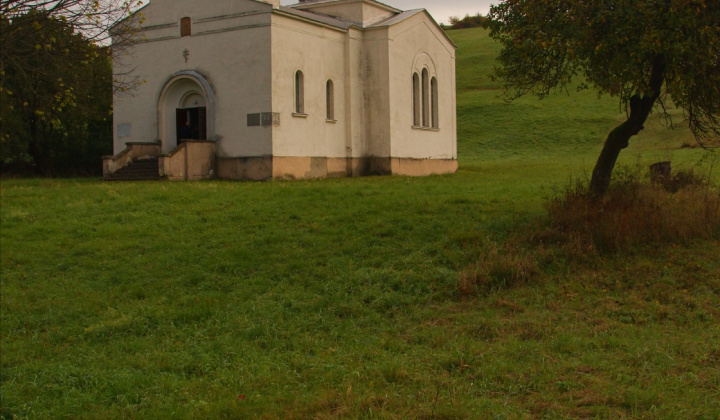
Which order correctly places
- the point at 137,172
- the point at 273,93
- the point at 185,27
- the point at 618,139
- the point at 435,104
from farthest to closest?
the point at 435,104 → the point at 185,27 → the point at 137,172 → the point at 273,93 → the point at 618,139

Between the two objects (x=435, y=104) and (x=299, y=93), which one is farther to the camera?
(x=435, y=104)

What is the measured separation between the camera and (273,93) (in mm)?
26172

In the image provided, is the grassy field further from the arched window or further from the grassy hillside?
the grassy hillside

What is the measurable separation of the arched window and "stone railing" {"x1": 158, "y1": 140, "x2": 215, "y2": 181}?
3662 mm

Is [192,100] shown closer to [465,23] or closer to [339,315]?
[339,315]

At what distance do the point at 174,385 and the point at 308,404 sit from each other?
5.64ft

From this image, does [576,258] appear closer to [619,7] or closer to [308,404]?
[619,7]

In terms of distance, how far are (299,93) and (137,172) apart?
7047mm

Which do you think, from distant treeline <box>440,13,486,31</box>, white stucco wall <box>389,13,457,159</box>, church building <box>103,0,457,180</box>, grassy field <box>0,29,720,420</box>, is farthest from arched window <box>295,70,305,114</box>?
distant treeline <box>440,13,486,31</box>

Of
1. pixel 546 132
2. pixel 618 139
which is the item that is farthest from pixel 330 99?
pixel 546 132

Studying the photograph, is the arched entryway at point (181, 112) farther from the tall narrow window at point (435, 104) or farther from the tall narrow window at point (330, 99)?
the tall narrow window at point (435, 104)

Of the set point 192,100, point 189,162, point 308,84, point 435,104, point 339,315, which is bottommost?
point 339,315

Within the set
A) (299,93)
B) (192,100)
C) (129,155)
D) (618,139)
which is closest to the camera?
(618,139)

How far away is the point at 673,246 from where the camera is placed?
39.1 feet
